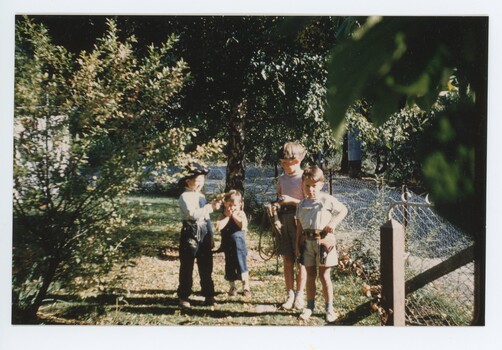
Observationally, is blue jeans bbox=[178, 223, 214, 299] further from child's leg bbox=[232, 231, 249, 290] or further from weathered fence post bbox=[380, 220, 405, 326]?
weathered fence post bbox=[380, 220, 405, 326]

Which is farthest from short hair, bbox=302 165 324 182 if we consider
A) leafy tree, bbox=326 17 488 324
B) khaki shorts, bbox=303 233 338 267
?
leafy tree, bbox=326 17 488 324

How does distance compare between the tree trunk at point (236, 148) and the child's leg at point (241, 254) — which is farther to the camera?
the child's leg at point (241, 254)

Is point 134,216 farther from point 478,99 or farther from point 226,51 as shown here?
point 478,99

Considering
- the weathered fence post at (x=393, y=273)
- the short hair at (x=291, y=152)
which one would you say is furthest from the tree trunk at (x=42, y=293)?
the weathered fence post at (x=393, y=273)

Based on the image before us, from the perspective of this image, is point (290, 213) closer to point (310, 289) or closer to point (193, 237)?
point (310, 289)

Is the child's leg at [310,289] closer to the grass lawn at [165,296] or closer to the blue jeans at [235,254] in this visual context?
the grass lawn at [165,296]

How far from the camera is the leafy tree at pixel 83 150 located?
2.74m

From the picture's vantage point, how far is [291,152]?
9.08ft

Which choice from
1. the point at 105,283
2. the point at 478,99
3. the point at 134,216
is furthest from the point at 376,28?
the point at 105,283

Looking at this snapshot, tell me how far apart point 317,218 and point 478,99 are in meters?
1.81

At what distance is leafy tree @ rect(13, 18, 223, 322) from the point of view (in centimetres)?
274

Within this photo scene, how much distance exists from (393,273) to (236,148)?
125 cm

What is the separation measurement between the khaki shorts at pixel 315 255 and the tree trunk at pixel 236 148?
57 centimetres

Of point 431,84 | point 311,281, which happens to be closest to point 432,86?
point 431,84
